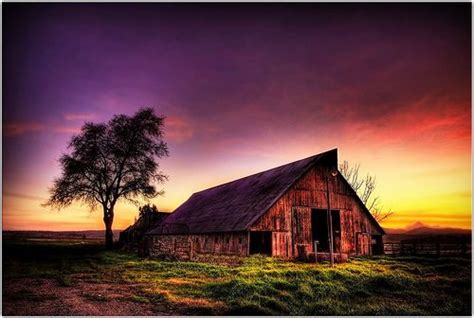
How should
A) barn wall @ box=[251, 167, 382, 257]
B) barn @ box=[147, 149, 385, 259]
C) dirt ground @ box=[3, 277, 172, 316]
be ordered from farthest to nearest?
1. barn wall @ box=[251, 167, 382, 257]
2. barn @ box=[147, 149, 385, 259]
3. dirt ground @ box=[3, 277, 172, 316]

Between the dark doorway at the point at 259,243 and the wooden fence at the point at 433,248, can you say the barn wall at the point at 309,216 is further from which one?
the dark doorway at the point at 259,243

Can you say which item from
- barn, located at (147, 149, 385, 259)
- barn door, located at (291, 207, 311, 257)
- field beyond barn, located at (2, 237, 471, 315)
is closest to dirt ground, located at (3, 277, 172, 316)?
field beyond barn, located at (2, 237, 471, 315)

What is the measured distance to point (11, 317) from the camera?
8.22 meters

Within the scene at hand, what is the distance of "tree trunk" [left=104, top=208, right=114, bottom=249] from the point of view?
3522 centimetres

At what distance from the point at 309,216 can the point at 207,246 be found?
713 centimetres

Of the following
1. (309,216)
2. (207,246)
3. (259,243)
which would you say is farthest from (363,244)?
(207,246)

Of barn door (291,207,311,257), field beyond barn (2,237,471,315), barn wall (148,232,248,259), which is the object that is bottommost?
field beyond barn (2,237,471,315)

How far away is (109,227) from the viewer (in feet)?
117

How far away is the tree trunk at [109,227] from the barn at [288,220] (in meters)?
9.23

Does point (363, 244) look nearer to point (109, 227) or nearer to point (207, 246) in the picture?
point (207, 246)

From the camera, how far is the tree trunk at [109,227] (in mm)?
35219

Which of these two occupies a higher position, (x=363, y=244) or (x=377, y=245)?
(x=363, y=244)

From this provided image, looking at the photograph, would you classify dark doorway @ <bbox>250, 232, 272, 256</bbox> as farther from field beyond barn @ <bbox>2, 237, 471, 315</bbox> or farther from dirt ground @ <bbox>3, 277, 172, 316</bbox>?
dirt ground @ <bbox>3, 277, 172, 316</bbox>

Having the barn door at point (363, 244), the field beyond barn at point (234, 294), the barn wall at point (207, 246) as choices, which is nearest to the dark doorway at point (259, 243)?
the barn wall at point (207, 246)
